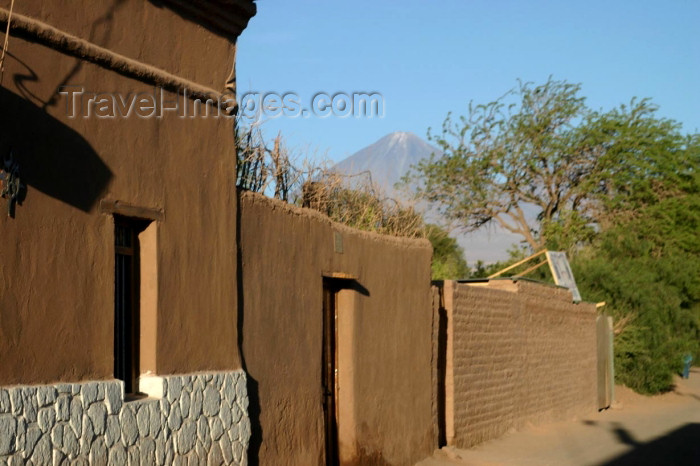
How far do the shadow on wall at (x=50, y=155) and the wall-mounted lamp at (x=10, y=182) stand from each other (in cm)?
5

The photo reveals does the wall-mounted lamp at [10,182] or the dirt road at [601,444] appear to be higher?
the wall-mounted lamp at [10,182]

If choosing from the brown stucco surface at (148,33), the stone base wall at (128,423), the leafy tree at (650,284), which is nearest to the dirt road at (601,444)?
the leafy tree at (650,284)

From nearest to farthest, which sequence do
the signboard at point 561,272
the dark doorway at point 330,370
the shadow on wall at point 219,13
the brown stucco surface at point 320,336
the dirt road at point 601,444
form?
the shadow on wall at point 219,13
the brown stucco surface at point 320,336
the dark doorway at point 330,370
the dirt road at point 601,444
the signboard at point 561,272

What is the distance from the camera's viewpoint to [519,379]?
1730 cm

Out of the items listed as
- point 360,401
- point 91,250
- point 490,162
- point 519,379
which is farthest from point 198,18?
point 490,162

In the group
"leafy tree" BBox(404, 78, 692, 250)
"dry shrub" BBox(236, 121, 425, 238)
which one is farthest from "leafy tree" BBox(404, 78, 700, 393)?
"dry shrub" BBox(236, 121, 425, 238)

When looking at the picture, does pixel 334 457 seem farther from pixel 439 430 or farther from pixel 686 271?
pixel 686 271

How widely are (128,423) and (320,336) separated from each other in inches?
140

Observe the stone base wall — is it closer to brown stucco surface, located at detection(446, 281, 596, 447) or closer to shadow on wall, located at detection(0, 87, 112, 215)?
shadow on wall, located at detection(0, 87, 112, 215)

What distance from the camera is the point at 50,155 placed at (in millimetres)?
6871

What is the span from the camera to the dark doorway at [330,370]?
11.0 m

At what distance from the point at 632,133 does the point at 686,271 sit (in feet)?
27.1

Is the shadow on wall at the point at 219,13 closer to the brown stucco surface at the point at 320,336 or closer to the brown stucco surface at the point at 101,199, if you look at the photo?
the brown stucco surface at the point at 101,199

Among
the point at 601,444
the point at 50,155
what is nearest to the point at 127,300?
the point at 50,155
